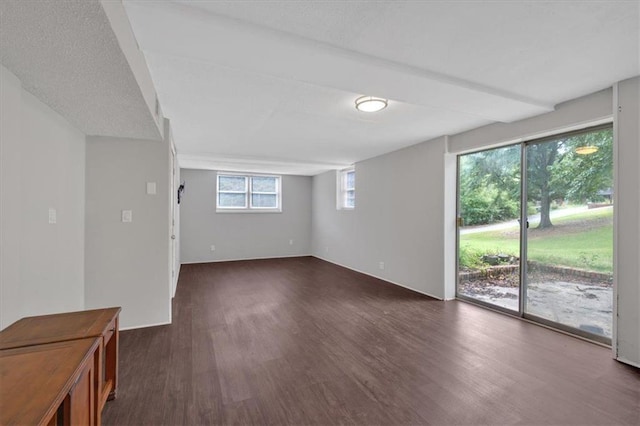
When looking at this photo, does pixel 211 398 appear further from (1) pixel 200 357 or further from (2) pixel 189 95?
(2) pixel 189 95

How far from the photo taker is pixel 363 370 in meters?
2.19

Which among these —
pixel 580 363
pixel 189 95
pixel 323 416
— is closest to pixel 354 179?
pixel 189 95

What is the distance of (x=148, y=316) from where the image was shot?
10.00ft

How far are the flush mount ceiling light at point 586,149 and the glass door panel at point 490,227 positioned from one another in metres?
0.57

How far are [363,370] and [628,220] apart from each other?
7.93ft

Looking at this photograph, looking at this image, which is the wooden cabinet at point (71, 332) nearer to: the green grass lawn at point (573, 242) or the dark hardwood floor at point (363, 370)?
the dark hardwood floor at point (363, 370)

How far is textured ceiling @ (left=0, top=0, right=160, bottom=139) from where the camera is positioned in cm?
111

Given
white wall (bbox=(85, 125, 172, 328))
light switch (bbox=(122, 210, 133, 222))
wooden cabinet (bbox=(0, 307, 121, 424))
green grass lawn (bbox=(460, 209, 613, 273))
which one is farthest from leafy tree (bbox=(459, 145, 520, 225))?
light switch (bbox=(122, 210, 133, 222))

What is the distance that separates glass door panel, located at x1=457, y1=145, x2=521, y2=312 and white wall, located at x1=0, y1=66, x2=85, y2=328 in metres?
4.43

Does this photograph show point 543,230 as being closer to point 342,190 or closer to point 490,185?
point 490,185

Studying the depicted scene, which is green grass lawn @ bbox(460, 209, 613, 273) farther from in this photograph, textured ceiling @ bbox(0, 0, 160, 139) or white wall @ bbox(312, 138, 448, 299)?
textured ceiling @ bbox(0, 0, 160, 139)

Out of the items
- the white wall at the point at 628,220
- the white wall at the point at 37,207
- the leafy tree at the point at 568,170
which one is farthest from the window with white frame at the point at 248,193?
the white wall at the point at 628,220

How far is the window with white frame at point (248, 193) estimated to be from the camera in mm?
7086

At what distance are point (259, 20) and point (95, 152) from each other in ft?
7.90
